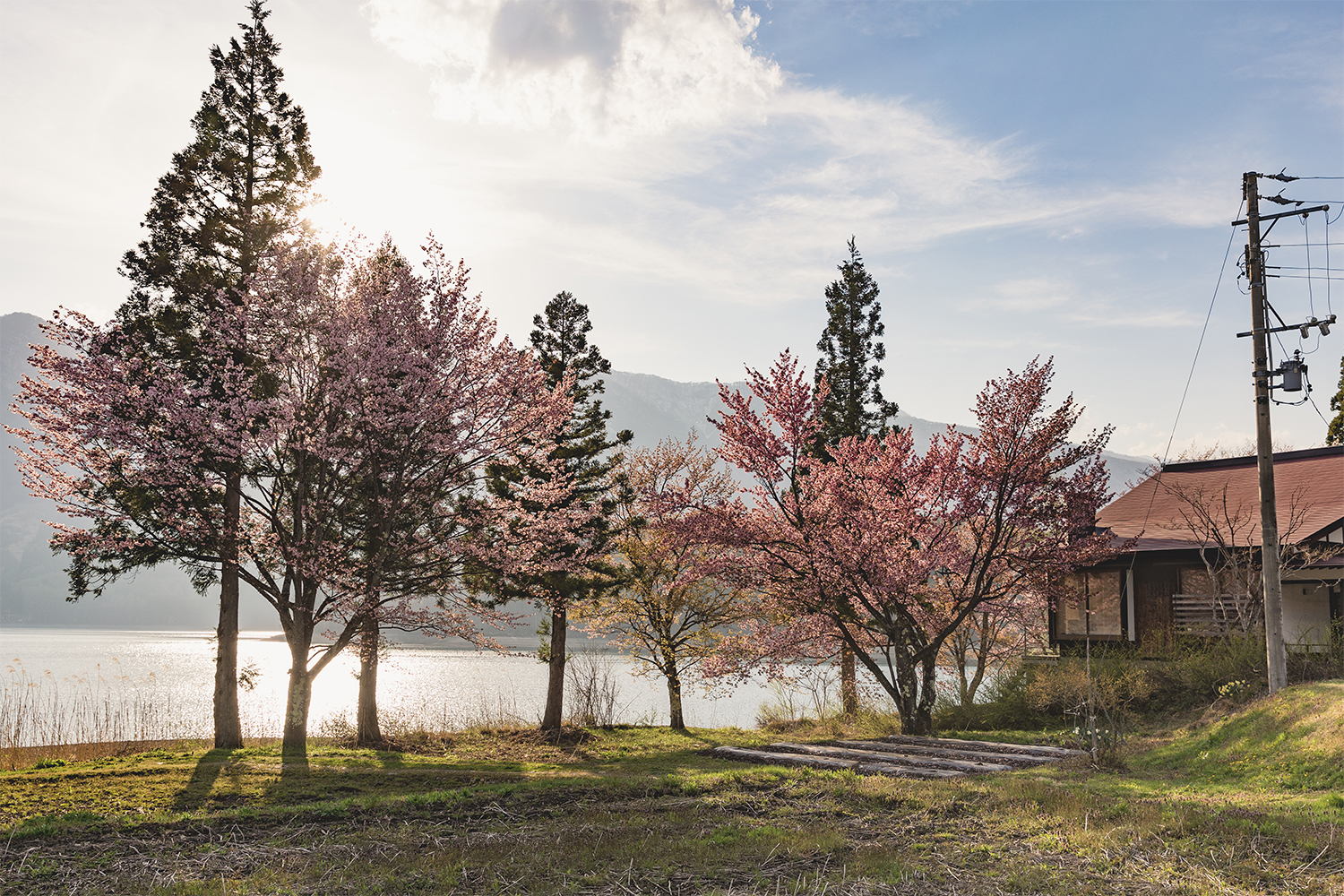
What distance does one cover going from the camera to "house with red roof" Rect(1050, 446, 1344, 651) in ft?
74.5

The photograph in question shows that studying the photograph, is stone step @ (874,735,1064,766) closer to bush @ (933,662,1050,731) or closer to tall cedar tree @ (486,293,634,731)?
bush @ (933,662,1050,731)

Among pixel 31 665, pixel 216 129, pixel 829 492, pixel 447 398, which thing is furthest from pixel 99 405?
pixel 31 665

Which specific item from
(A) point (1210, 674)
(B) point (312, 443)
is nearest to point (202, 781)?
(B) point (312, 443)

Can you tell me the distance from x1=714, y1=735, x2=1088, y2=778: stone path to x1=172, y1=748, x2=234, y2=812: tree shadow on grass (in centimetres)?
860

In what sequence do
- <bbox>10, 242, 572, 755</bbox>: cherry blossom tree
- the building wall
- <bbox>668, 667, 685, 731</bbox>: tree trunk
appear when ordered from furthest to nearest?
<bbox>668, 667, 685, 731</bbox>: tree trunk, the building wall, <bbox>10, 242, 572, 755</bbox>: cherry blossom tree

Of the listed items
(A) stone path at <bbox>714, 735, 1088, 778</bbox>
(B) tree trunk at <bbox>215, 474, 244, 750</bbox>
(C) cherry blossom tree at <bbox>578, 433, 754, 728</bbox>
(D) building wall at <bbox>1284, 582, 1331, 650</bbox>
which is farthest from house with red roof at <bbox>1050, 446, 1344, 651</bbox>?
(B) tree trunk at <bbox>215, 474, 244, 750</bbox>

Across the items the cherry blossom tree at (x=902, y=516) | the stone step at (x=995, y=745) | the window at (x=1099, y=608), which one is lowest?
the stone step at (x=995, y=745)

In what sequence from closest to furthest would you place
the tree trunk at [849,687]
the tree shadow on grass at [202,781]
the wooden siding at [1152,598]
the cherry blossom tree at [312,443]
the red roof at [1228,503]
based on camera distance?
1. the tree shadow on grass at [202,781]
2. the cherry blossom tree at [312,443]
3. the red roof at [1228,503]
4. the wooden siding at [1152,598]
5. the tree trunk at [849,687]

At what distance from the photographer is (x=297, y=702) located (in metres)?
16.9

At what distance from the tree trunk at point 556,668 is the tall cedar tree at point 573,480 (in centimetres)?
3

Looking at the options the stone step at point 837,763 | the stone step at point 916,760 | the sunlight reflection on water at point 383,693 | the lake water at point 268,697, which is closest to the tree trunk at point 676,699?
the lake water at point 268,697

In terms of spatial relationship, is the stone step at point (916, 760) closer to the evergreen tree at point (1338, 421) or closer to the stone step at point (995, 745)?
the stone step at point (995, 745)

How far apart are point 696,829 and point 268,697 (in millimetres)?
45632

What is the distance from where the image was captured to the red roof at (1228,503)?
78.3 ft
